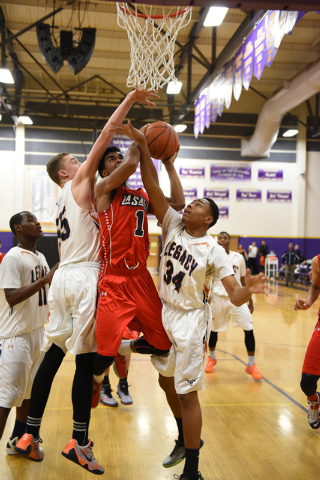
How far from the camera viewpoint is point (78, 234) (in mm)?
2812

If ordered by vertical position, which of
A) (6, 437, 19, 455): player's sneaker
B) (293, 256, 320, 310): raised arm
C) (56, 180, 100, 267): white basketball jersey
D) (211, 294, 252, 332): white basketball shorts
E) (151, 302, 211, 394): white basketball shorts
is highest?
Result: (56, 180, 100, 267): white basketball jersey

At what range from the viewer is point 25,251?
3.12 meters

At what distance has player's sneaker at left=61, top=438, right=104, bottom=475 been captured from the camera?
2.51 m

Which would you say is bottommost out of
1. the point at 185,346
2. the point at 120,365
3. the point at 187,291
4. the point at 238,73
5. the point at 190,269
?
the point at 120,365

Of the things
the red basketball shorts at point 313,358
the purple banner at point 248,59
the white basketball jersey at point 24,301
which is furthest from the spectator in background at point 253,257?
the white basketball jersey at point 24,301

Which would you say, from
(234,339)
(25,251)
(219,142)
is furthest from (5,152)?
(25,251)

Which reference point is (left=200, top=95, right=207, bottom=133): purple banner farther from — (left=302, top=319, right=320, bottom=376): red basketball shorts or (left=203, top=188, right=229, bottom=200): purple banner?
(left=302, top=319, right=320, bottom=376): red basketball shorts

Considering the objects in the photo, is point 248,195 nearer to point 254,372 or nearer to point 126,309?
point 254,372

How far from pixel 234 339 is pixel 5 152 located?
44.3 feet

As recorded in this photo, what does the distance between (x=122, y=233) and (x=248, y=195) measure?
53.0 feet

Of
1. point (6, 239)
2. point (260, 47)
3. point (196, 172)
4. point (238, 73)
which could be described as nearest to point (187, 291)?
point (260, 47)

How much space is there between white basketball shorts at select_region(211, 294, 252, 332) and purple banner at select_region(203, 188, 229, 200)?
13.1 meters

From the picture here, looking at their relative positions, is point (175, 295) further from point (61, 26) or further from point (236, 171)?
point (236, 171)

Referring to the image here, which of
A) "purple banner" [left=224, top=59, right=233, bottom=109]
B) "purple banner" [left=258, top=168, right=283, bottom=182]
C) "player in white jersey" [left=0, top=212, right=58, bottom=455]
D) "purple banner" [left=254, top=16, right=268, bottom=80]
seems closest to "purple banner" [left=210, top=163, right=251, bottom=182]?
"purple banner" [left=258, top=168, right=283, bottom=182]
